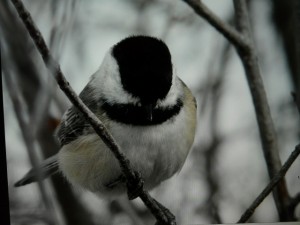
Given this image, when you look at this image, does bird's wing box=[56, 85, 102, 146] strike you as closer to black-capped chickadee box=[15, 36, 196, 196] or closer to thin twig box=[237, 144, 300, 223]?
black-capped chickadee box=[15, 36, 196, 196]

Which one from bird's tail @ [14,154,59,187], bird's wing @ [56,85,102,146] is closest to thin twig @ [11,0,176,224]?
bird's wing @ [56,85,102,146]

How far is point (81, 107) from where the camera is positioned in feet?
3.20

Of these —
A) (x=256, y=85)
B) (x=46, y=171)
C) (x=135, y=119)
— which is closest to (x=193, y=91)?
(x=256, y=85)

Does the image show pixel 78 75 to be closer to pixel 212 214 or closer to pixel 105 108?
pixel 105 108

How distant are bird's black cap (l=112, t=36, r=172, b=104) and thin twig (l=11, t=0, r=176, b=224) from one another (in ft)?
0.57

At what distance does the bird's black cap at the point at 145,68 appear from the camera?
1197mm

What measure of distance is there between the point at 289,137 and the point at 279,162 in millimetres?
76

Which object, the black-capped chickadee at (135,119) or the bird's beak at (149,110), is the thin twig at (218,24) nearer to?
the black-capped chickadee at (135,119)

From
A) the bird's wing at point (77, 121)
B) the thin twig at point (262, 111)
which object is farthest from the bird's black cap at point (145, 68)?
the thin twig at point (262, 111)

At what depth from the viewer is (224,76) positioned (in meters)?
1.46

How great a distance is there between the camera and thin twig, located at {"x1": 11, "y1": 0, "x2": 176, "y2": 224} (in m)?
0.82

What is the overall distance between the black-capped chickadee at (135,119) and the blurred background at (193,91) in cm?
11

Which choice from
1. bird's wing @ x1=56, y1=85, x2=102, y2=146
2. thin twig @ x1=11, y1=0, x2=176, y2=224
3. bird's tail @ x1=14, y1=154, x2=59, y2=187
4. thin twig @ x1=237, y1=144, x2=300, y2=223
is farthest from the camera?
bird's tail @ x1=14, y1=154, x2=59, y2=187

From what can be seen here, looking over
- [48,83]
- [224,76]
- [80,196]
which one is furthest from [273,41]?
[80,196]
